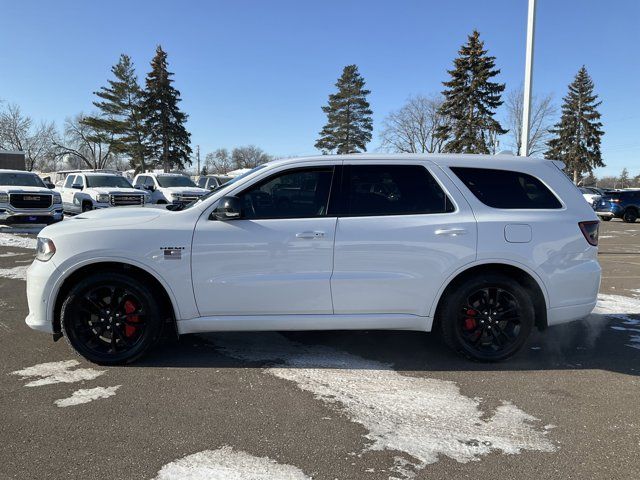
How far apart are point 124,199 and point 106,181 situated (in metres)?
1.99

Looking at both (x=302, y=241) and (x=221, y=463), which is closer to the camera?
(x=221, y=463)

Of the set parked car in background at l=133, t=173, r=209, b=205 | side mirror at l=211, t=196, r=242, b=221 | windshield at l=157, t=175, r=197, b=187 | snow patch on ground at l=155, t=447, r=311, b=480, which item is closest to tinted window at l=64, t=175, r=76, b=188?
parked car in background at l=133, t=173, r=209, b=205

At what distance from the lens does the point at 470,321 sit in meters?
4.16

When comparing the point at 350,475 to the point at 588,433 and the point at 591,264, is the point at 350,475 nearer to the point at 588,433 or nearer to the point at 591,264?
the point at 588,433

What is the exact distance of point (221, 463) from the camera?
2.67 metres

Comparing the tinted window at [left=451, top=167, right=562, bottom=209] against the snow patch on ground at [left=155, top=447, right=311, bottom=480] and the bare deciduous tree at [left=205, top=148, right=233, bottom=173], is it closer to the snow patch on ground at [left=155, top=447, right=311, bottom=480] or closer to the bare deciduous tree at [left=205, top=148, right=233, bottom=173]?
the snow patch on ground at [left=155, top=447, right=311, bottom=480]

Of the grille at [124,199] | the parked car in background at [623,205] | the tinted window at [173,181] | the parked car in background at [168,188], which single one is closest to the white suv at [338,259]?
the grille at [124,199]

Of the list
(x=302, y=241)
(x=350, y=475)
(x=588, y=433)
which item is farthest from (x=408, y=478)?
(x=302, y=241)

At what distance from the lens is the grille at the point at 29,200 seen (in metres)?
13.4

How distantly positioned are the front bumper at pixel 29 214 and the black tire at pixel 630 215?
24.2 metres

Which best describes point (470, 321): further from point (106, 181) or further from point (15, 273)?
point (106, 181)

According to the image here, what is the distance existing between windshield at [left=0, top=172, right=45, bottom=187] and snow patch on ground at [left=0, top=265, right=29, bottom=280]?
7482 millimetres

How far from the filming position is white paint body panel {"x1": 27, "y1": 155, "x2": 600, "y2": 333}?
3875 mm

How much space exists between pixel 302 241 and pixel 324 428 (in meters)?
1.48
